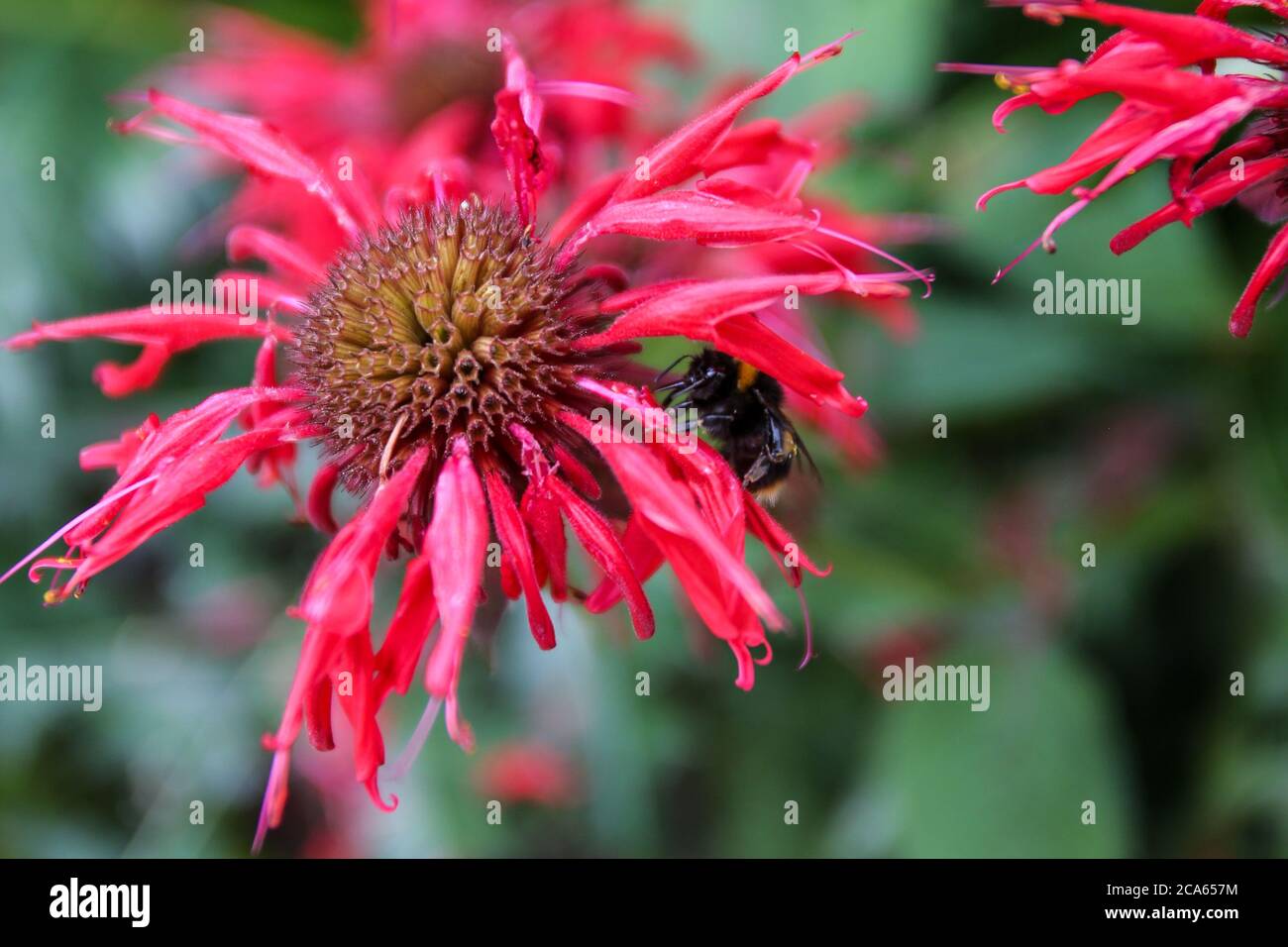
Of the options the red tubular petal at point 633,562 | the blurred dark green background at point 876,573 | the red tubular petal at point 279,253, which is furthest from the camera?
the blurred dark green background at point 876,573

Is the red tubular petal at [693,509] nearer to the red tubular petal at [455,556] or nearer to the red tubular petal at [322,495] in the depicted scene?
the red tubular petal at [455,556]

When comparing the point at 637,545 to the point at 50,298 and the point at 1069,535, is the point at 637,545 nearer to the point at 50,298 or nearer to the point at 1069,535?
the point at 1069,535

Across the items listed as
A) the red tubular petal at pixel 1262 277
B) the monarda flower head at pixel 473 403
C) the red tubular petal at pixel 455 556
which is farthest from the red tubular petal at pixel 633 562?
the red tubular petal at pixel 1262 277

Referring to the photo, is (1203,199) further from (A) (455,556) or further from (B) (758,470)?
(A) (455,556)

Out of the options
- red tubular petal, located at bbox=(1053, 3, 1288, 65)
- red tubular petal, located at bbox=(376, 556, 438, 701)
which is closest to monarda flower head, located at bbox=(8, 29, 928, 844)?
red tubular petal, located at bbox=(376, 556, 438, 701)

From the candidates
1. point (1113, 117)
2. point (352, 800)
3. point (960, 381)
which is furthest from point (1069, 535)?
point (352, 800)

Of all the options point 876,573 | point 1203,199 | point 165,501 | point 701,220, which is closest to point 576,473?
point 701,220

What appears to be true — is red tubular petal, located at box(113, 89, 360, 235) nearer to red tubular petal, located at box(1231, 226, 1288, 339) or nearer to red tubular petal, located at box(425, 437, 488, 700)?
red tubular petal, located at box(425, 437, 488, 700)
